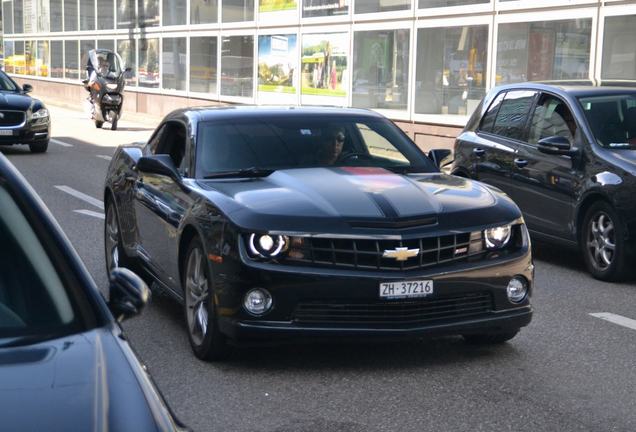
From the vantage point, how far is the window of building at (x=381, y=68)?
2394cm

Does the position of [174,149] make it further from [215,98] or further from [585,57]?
[215,98]

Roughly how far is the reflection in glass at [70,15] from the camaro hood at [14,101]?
2634 centimetres

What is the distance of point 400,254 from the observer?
6391 mm

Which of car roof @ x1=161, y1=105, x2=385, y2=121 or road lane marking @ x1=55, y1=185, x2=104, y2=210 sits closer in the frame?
car roof @ x1=161, y1=105, x2=385, y2=121

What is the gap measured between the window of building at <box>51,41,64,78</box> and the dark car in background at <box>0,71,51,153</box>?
27.4 m

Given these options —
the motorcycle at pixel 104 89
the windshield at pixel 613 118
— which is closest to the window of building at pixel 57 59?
the motorcycle at pixel 104 89

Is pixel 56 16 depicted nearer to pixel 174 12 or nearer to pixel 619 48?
pixel 174 12

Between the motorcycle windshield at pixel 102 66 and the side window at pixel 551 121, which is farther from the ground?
the side window at pixel 551 121

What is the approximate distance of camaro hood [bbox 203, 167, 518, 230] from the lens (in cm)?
650

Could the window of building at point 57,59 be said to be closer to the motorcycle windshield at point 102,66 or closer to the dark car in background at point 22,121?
the motorcycle windshield at point 102,66

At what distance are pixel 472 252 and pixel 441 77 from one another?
16.4m

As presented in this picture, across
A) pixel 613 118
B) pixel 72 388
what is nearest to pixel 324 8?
pixel 613 118

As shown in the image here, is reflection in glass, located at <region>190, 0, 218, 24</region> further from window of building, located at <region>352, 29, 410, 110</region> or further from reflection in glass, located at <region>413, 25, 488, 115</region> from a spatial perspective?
reflection in glass, located at <region>413, 25, 488, 115</region>

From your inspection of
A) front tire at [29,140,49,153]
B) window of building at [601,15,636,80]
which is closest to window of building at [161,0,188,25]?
front tire at [29,140,49,153]
